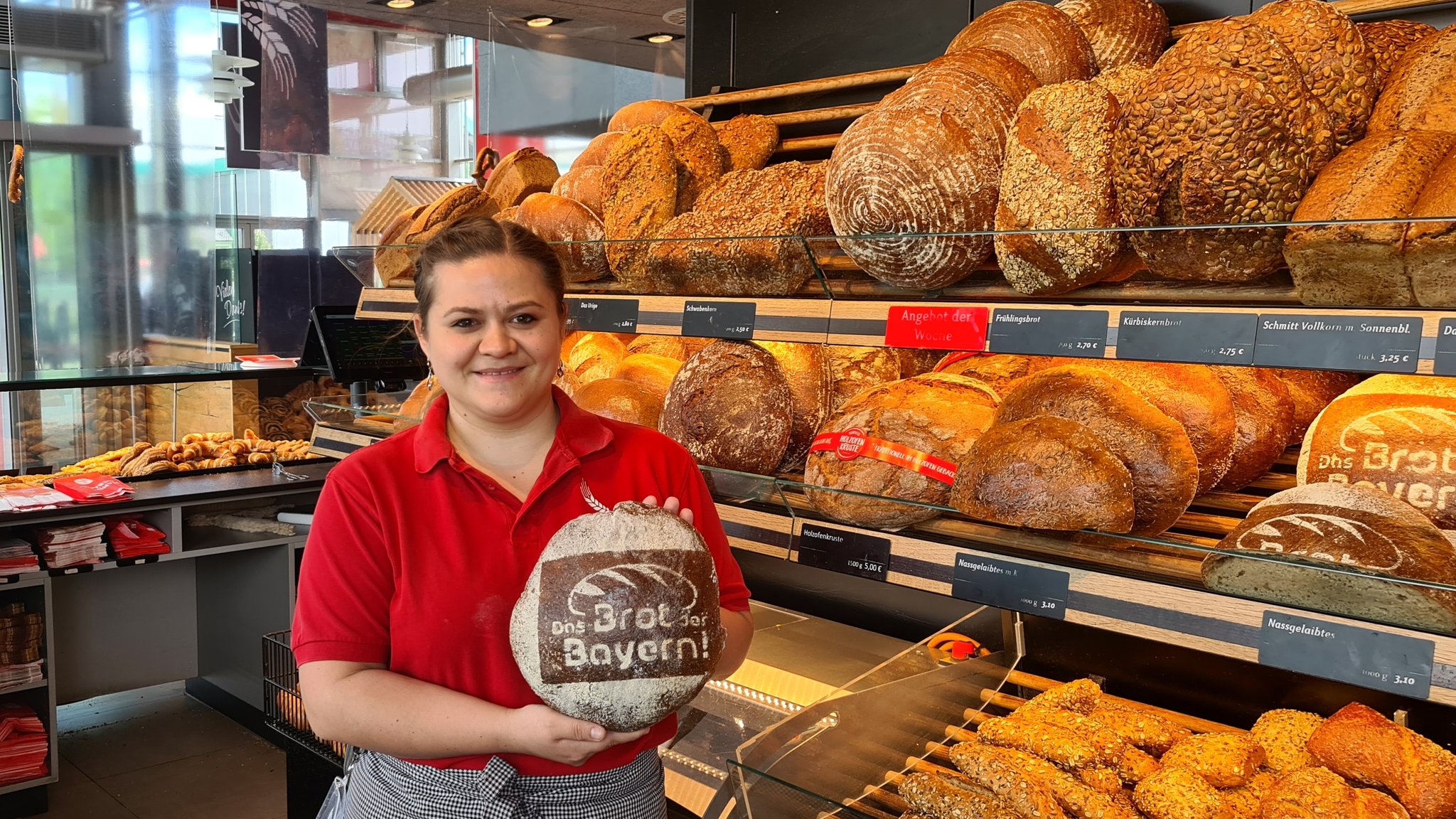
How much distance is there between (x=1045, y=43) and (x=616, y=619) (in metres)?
1.21

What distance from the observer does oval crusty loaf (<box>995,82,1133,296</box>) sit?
1.45 metres

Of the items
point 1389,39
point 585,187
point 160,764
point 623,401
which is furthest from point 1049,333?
point 160,764

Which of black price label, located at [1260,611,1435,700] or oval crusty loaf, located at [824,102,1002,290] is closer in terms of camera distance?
black price label, located at [1260,611,1435,700]

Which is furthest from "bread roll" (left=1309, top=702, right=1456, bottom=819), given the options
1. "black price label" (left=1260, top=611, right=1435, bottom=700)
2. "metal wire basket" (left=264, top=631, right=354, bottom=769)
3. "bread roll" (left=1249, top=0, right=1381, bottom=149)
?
"metal wire basket" (left=264, top=631, right=354, bottom=769)

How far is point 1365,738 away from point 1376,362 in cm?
53

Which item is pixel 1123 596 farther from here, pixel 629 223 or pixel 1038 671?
pixel 629 223

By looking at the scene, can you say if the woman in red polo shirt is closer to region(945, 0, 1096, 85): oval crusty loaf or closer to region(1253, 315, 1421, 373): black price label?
region(1253, 315, 1421, 373): black price label

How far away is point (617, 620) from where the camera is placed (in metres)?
1.18

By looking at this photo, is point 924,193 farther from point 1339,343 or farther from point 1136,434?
point 1339,343

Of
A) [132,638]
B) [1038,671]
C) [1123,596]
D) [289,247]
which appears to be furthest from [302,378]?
[1123,596]

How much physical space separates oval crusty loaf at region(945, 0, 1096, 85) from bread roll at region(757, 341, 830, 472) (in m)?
0.65

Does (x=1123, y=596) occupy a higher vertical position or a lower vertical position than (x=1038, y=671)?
higher

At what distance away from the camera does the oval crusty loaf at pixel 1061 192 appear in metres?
1.45

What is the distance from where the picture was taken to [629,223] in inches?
85.4
